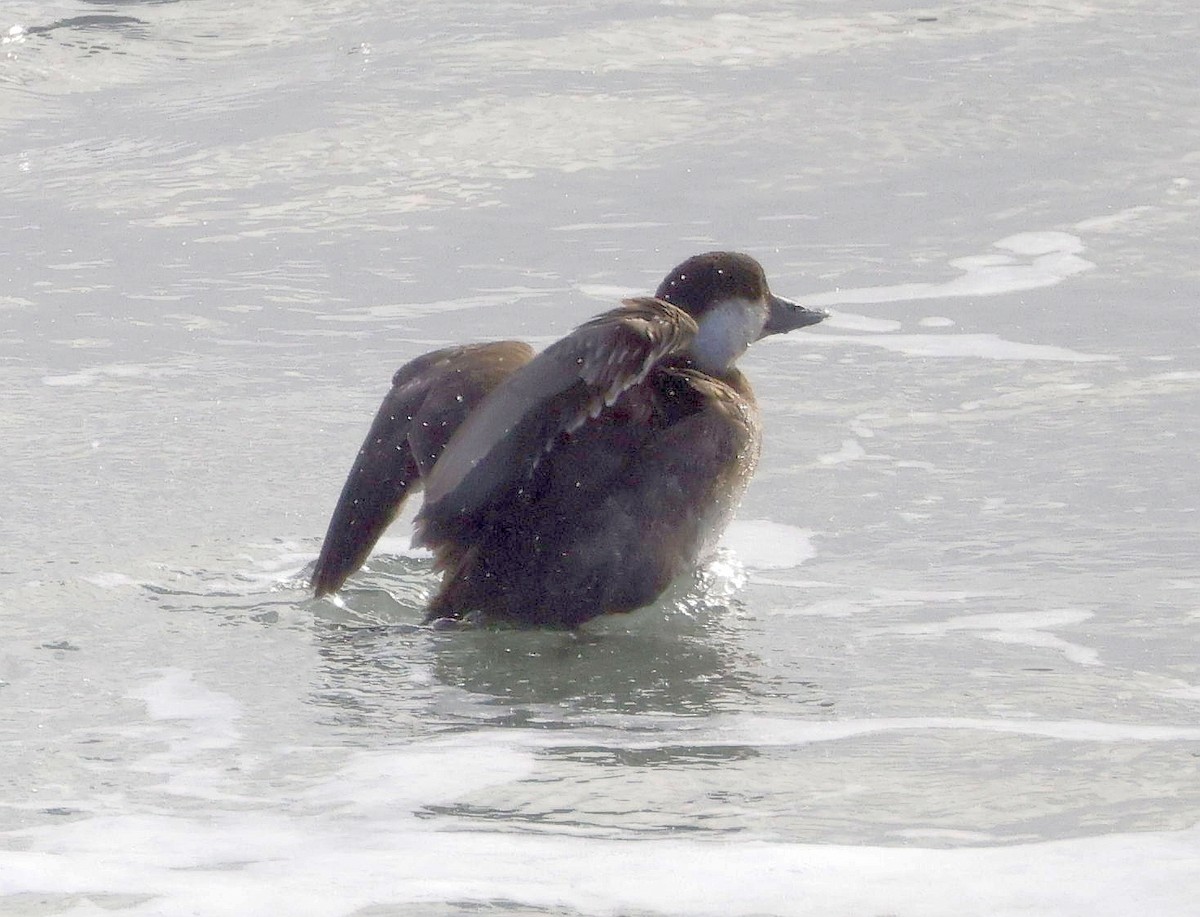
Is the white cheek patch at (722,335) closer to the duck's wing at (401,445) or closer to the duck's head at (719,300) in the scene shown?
the duck's head at (719,300)

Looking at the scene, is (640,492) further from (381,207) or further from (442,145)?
(442,145)

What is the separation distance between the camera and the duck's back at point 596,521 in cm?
478

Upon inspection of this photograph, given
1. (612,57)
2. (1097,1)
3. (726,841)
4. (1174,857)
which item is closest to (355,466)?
(726,841)

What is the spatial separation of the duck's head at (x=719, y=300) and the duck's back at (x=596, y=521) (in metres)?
0.68

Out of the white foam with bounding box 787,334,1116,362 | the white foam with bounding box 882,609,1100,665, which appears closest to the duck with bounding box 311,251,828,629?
the white foam with bounding box 882,609,1100,665

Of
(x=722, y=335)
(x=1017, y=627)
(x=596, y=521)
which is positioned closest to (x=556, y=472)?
(x=596, y=521)

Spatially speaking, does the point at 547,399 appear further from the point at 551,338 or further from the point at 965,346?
the point at 965,346

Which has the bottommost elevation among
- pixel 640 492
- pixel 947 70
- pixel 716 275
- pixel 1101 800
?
pixel 1101 800

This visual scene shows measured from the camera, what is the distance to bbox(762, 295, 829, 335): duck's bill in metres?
6.12

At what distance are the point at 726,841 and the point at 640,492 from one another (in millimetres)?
1800

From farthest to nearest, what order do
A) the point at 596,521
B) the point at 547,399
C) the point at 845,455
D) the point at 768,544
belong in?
the point at 845,455 → the point at 768,544 → the point at 596,521 → the point at 547,399

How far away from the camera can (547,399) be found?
Result: 4555mm

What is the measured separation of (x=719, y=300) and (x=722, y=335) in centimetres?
11

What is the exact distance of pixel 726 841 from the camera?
10.6 ft
